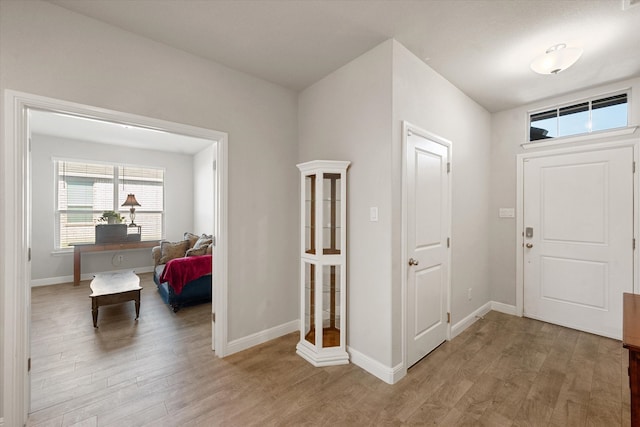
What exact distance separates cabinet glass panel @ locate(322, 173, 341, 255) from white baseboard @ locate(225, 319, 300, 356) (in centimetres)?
113

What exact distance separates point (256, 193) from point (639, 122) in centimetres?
407

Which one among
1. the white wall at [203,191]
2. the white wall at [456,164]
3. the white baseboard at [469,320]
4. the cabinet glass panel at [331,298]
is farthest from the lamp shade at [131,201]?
the white baseboard at [469,320]

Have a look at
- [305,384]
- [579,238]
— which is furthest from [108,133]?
[579,238]

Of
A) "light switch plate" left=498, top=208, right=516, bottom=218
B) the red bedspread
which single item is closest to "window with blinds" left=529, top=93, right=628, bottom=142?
"light switch plate" left=498, top=208, right=516, bottom=218

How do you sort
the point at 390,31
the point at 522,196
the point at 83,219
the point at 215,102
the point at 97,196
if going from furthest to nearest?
the point at 97,196 → the point at 83,219 → the point at 522,196 → the point at 215,102 → the point at 390,31

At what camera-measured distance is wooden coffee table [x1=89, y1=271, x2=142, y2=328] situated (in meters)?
3.16

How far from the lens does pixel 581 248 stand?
3.13 m

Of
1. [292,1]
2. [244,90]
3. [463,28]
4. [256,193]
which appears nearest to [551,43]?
[463,28]

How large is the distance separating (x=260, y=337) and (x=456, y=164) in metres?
2.92

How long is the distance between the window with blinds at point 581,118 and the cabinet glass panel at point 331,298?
3.20 metres

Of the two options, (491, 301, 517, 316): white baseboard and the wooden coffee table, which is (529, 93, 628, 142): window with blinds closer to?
(491, 301, 517, 316): white baseboard

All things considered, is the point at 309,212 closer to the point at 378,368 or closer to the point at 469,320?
the point at 378,368

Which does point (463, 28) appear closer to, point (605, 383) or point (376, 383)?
point (376, 383)

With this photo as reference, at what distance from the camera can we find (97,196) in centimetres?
558
